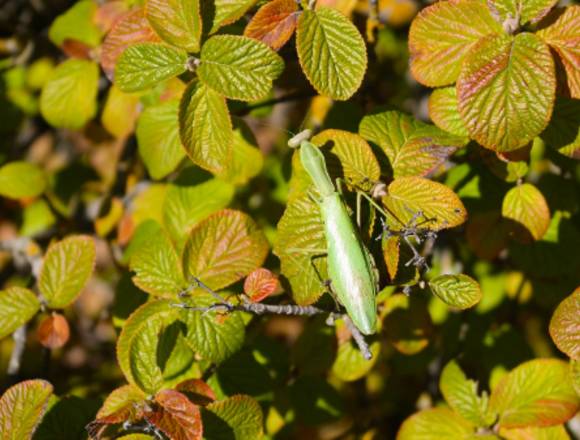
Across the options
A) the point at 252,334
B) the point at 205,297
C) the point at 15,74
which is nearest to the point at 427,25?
the point at 205,297

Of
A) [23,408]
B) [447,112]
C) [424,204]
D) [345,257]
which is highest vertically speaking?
[447,112]

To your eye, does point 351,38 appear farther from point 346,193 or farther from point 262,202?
point 262,202

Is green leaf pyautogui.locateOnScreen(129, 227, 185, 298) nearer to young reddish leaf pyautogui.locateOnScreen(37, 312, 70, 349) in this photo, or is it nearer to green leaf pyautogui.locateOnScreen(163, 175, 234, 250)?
green leaf pyautogui.locateOnScreen(163, 175, 234, 250)

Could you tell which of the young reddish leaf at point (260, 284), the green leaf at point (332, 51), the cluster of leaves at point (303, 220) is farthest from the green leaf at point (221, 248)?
the green leaf at point (332, 51)

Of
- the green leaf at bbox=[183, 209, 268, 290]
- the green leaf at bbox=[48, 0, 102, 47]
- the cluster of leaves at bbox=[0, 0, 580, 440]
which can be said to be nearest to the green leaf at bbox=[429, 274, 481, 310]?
the cluster of leaves at bbox=[0, 0, 580, 440]

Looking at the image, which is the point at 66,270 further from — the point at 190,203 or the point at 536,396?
the point at 536,396

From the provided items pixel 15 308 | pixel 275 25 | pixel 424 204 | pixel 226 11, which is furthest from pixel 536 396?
pixel 15 308
